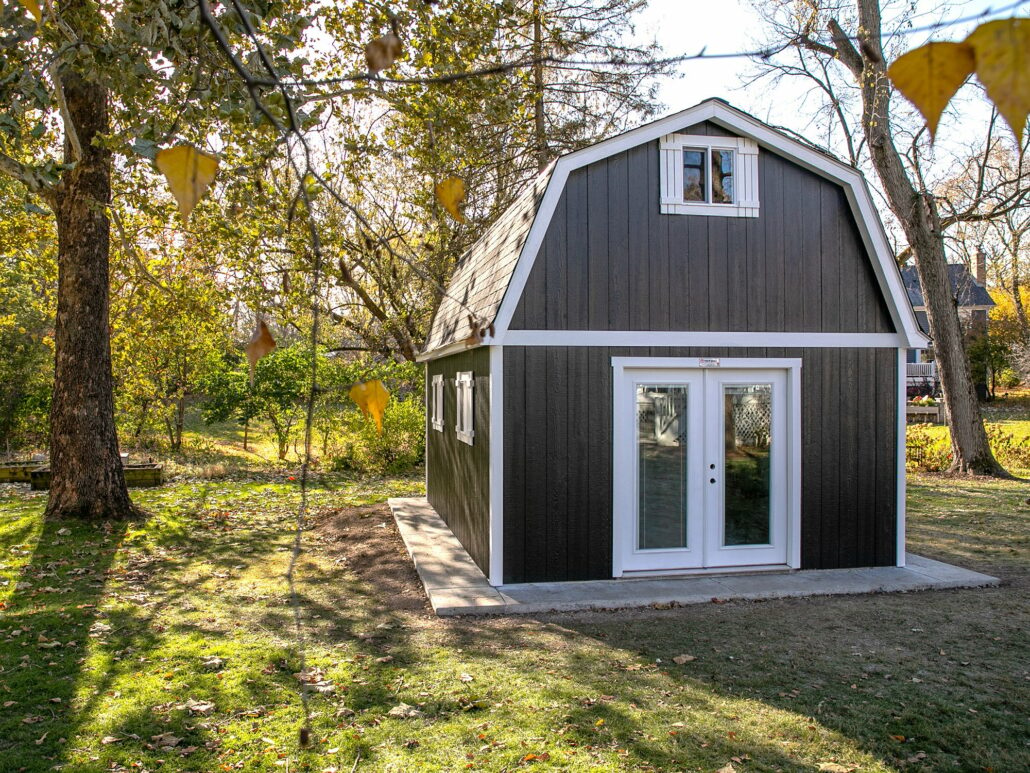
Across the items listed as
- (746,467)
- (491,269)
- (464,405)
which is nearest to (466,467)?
(464,405)

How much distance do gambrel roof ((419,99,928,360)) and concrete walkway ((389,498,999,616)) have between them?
2387 millimetres

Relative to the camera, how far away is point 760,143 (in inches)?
304

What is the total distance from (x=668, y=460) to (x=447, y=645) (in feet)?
10.1

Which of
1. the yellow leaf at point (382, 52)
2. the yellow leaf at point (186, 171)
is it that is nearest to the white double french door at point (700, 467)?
the yellow leaf at point (382, 52)

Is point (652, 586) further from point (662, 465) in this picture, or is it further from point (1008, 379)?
point (1008, 379)

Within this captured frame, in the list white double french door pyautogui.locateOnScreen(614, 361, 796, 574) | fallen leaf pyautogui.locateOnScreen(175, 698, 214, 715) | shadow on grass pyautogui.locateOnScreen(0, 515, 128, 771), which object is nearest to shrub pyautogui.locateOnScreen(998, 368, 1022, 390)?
white double french door pyautogui.locateOnScreen(614, 361, 796, 574)

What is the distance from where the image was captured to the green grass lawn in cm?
404

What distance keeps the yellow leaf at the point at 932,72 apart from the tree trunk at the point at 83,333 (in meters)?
11.0

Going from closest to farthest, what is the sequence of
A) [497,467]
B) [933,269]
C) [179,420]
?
[497,467] → [933,269] → [179,420]

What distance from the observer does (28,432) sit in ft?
59.0

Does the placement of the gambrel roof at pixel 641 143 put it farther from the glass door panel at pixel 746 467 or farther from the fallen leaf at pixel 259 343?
the fallen leaf at pixel 259 343

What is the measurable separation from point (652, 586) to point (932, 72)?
22.2 feet

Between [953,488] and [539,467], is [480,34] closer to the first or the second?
[539,467]

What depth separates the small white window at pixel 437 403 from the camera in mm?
10992
